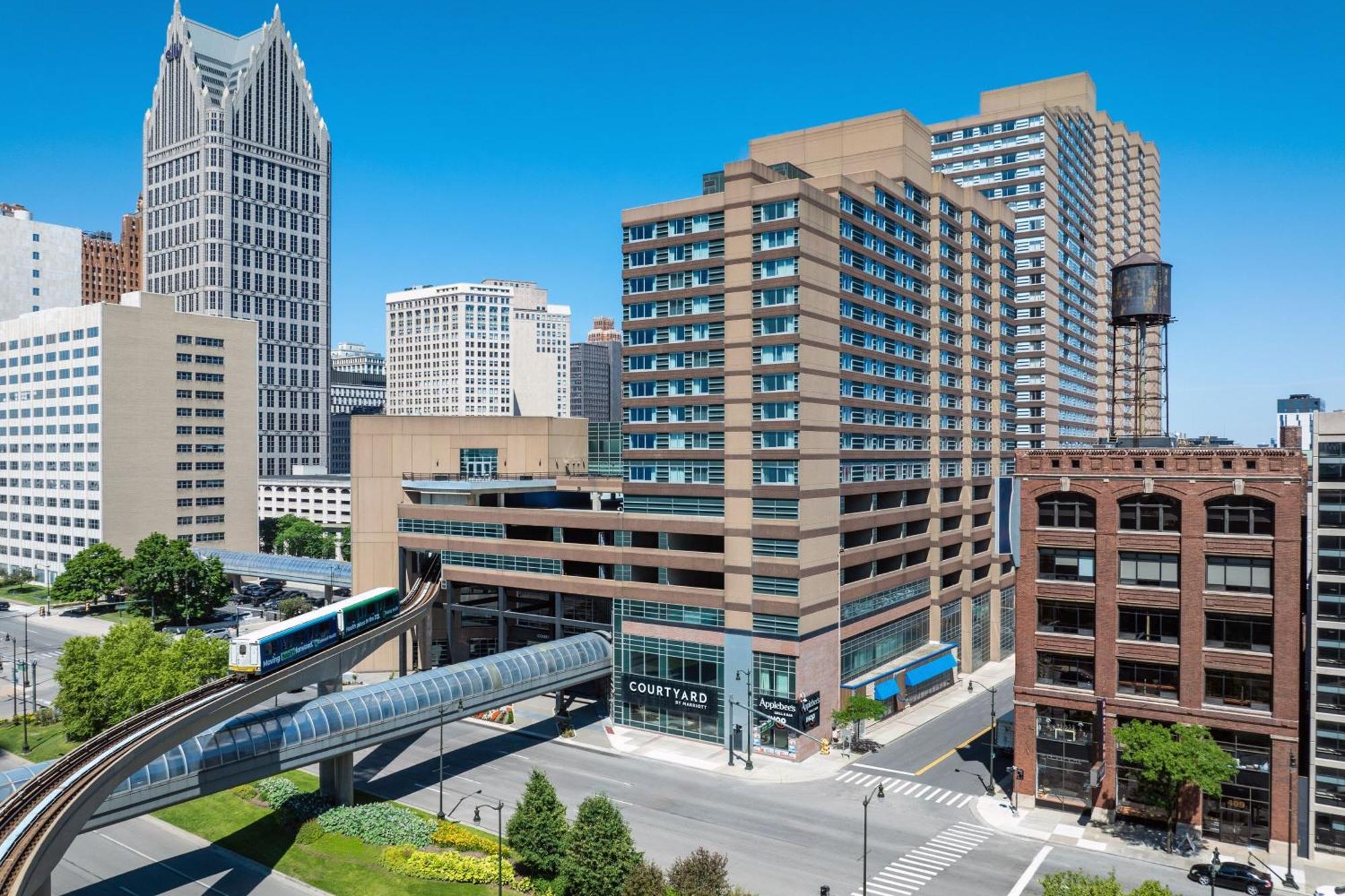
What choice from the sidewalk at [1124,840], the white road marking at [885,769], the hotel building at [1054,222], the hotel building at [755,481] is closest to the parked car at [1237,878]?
the sidewalk at [1124,840]

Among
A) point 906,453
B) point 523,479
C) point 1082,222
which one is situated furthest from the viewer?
point 1082,222

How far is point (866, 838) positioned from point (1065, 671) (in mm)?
19509

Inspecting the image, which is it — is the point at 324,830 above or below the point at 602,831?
below

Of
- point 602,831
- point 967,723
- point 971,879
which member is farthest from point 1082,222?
point 602,831

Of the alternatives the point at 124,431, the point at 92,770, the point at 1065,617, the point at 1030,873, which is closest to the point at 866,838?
the point at 1030,873

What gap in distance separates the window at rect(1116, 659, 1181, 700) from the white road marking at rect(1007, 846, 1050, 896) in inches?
454

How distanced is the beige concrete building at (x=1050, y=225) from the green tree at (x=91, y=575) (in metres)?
130

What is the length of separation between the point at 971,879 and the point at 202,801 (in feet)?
165

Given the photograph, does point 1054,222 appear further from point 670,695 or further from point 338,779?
point 338,779

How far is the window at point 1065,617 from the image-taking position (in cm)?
6241

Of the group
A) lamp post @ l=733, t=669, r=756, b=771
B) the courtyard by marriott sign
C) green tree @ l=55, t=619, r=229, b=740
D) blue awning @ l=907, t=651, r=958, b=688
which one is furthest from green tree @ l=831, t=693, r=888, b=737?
green tree @ l=55, t=619, r=229, b=740

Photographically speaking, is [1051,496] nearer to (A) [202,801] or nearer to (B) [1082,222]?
(A) [202,801]

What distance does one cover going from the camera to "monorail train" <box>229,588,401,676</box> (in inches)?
2270

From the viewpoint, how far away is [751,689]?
75375 mm
